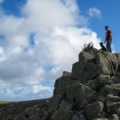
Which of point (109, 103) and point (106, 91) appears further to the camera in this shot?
point (106, 91)

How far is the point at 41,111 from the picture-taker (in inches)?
1427

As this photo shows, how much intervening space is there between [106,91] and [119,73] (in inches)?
212

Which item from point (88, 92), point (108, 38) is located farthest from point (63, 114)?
point (108, 38)

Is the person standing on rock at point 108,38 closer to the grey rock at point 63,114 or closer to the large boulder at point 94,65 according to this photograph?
the large boulder at point 94,65

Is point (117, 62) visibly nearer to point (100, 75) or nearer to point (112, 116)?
point (100, 75)

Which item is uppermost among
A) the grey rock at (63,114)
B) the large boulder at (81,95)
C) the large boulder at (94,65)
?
the large boulder at (94,65)

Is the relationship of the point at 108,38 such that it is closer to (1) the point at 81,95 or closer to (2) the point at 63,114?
(1) the point at 81,95

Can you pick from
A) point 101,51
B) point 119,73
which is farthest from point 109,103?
point 101,51

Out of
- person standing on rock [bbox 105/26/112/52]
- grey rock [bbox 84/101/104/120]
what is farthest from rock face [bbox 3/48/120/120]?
person standing on rock [bbox 105/26/112/52]

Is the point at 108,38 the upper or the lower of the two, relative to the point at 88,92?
upper

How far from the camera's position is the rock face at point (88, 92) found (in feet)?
94.9

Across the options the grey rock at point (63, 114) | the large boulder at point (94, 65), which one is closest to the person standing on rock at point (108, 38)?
the large boulder at point (94, 65)

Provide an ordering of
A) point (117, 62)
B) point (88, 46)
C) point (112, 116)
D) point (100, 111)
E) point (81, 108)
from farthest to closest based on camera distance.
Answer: point (88, 46), point (117, 62), point (81, 108), point (100, 111), point (112, 116)

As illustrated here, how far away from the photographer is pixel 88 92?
104 feet
